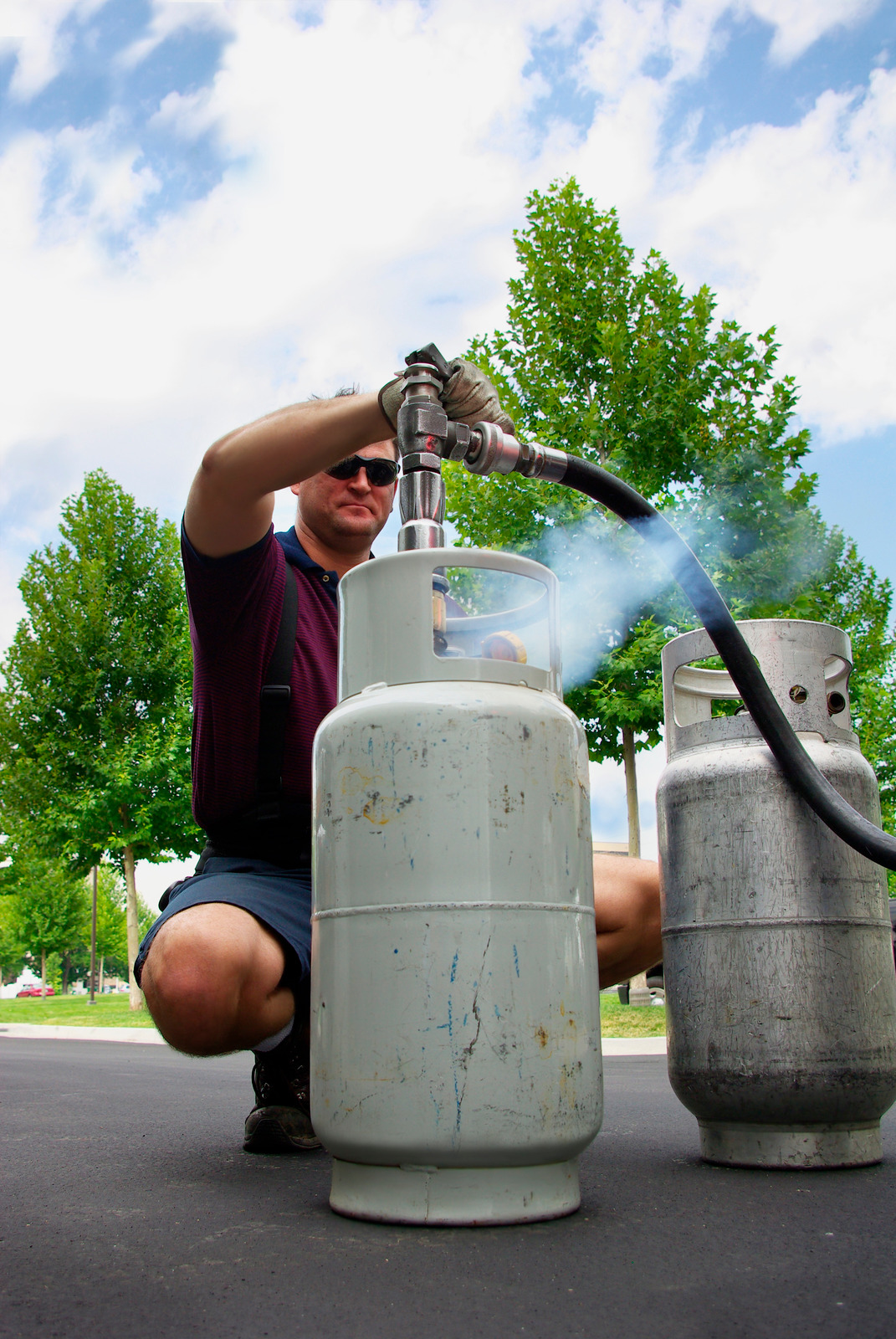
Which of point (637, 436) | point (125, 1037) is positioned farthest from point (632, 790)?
point (125, 1037)

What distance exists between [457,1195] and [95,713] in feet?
47.8

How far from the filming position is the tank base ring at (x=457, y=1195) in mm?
1257

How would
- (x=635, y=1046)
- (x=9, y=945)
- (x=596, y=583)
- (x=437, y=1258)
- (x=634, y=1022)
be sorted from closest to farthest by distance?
(x=437, y=1258)
(x=635, y=1046)
(x=634, y=1022)
(x=596, y=583)
(x=9, y=945)

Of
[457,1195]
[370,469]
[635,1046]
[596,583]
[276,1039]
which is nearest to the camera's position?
[457,1195]

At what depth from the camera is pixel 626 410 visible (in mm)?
9773

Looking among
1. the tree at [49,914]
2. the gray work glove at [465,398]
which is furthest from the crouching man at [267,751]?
the tree at [49,914]

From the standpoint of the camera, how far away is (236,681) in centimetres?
205

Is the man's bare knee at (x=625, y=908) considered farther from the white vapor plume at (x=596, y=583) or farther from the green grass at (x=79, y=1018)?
the green grass at (x=79, y=1018)

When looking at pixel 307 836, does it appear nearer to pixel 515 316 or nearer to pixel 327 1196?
pixel 327 1196

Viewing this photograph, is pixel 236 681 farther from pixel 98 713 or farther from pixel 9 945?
pixel 9 945

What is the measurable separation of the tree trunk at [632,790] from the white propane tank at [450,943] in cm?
846

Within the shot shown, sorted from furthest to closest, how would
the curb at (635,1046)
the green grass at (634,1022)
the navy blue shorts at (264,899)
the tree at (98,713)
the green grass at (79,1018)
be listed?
the tree at (98,713) < the green grass at (79,1018) < the green grass at (634,1022) < the curb at (635,1046) < the navy blue shorts at (264,899)

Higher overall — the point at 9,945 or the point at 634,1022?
the point at 634,1022

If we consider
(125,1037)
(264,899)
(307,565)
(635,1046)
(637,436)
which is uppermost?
(637,436)
